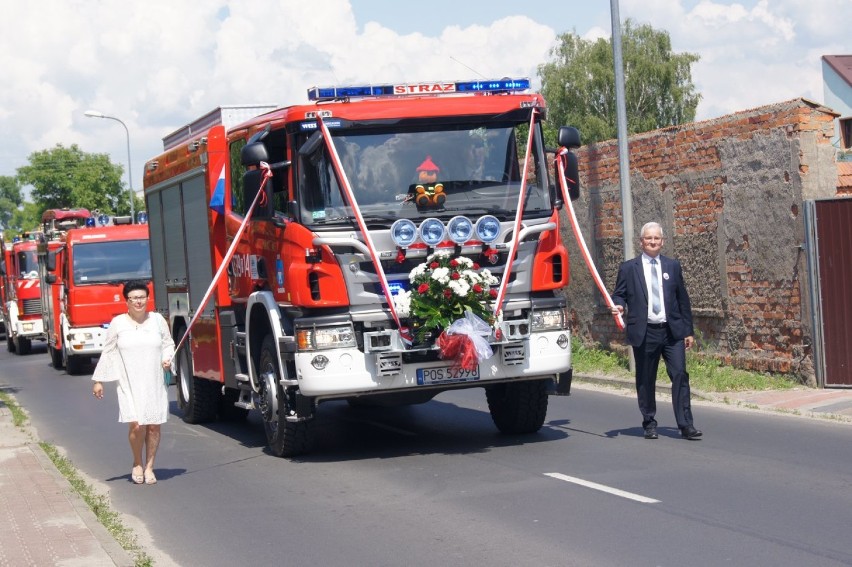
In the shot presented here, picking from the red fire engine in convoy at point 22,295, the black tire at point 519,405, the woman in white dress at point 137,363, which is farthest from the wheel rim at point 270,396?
the red fire engine in convoy at point 22,295

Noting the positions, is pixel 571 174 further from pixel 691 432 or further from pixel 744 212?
pixel 744 212

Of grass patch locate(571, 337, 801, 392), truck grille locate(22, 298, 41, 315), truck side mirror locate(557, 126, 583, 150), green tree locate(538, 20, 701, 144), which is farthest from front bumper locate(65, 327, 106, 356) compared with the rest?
green tree locate(538, 20, 701, 144)

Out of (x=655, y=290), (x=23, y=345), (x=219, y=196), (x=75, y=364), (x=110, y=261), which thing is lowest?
(x=75, y=364)

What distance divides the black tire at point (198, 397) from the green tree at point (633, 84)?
159 feet

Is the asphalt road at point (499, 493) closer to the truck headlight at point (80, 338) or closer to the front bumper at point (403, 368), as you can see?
the front bumper at point (403, 368)

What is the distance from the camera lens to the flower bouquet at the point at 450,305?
33.6ft

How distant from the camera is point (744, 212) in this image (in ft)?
51.3

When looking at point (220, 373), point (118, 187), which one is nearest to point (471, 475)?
point (220, 373)

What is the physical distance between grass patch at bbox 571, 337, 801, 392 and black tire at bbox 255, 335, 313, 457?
5702 millimetres

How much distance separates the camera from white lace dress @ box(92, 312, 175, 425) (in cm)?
1002

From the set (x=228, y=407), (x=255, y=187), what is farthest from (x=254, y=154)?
(x=228, y=407)

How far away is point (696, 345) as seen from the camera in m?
16.8

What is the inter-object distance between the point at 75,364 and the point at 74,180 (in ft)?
229

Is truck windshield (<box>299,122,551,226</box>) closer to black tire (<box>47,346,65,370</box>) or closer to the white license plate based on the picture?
the white license plate
